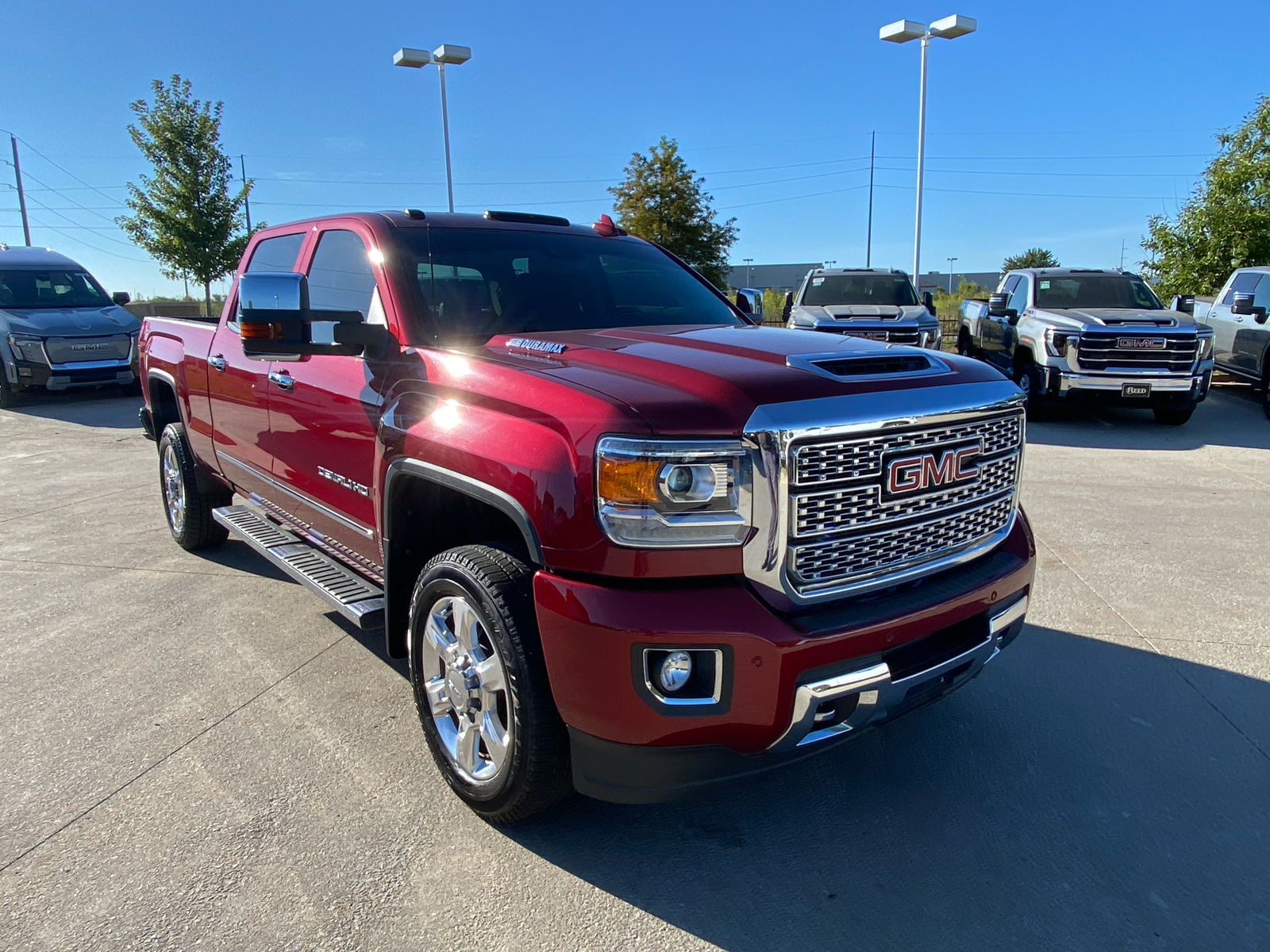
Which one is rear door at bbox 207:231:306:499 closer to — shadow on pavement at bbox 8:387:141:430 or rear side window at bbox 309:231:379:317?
rear side window at bbox 309:231:379:317

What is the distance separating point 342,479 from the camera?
11.2 ft

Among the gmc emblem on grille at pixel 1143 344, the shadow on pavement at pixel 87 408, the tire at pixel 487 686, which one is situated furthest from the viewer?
the shadow on pavement at pixel 87 408

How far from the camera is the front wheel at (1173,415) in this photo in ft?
34.5

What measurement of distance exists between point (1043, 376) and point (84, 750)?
992 centimetres

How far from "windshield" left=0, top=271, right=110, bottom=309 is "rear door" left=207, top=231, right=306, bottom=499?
1113 cm

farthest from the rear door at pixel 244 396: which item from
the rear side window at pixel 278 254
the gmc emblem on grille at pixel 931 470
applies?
the gmc emblem on grille at pixel 931 470

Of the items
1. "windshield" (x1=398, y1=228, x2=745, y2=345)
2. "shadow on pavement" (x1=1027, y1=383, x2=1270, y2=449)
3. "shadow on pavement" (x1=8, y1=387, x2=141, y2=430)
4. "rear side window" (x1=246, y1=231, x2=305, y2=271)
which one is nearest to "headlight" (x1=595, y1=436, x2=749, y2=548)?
"windshield" (x1=398, y1=228, x2=745, y2=345)

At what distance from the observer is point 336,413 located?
11.1 ft

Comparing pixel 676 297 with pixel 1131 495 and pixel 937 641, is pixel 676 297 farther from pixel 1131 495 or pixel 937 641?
pixel 1131 495

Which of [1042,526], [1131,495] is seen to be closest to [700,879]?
[1042,526]

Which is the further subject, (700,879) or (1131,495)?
(1131,495)

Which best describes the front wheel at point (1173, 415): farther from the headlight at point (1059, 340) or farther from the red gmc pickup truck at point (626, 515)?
the red gmc pickup truck at point (626, 515)

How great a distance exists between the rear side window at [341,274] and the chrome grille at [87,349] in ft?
36.7

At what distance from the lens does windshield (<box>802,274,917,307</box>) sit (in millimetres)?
12500
